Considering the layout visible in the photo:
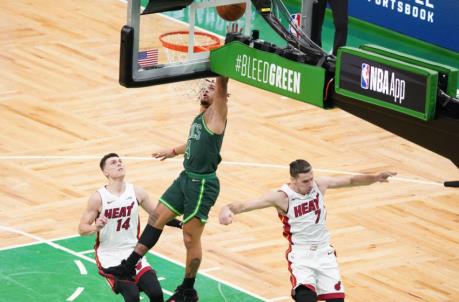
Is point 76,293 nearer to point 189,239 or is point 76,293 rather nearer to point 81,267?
point 81,267

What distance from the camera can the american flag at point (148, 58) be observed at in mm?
10805

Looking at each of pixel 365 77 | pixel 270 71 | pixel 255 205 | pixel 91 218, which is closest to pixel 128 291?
pixel 91 218

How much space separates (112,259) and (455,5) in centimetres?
979

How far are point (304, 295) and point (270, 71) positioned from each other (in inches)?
93.6

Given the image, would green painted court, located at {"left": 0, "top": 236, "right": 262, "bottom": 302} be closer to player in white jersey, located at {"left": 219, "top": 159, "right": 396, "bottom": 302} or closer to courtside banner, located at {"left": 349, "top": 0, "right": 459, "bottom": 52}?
player in white jersey, located at {"left": 219, "top": 159, "right": 396, "bottom": 302}

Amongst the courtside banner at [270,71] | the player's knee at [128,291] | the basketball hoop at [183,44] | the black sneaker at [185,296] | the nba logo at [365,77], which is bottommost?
the black sneaker at [185,296]

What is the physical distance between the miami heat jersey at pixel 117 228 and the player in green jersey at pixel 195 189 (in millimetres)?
138

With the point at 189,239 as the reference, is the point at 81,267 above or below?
below

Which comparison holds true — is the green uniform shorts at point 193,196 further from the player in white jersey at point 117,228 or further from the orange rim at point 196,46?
the orange rim at point 196,46

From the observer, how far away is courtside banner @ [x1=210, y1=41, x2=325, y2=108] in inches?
377

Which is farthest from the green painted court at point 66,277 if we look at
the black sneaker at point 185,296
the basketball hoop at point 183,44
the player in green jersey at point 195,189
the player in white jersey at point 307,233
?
the basketball hoop at point 183,44

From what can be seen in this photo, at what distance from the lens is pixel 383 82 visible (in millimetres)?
8680

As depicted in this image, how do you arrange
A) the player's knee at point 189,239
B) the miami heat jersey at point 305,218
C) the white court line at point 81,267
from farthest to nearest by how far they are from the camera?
the white court line at point 81,267 < the player's knee at point 189,239 < the miami heat jersey at point 305,218

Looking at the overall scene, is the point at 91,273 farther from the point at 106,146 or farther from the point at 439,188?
the point at 439,188
